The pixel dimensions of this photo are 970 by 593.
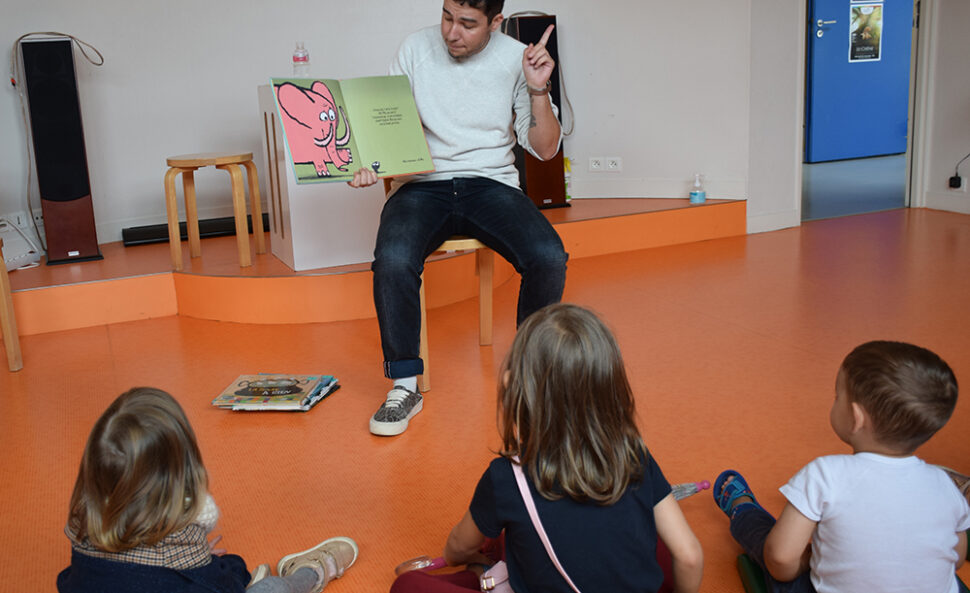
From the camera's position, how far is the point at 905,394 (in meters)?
1.21

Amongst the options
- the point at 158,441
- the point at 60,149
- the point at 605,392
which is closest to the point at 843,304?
the point at 605,392

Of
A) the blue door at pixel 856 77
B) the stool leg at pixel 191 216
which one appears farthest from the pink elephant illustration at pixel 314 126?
the blue door at pixel 856 77

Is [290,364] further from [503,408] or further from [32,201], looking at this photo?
[32,201]

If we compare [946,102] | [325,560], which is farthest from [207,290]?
[946,102]

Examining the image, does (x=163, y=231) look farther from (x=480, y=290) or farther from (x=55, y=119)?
(x=480, y=290)

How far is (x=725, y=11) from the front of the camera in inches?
173

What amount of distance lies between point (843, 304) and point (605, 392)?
2.27 meters

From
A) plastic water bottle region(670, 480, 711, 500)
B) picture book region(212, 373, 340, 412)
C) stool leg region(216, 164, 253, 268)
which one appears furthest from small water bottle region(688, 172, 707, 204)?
plastic water bottle region(670, 480, 711, 500)

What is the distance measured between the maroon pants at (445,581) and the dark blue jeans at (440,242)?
0.94m

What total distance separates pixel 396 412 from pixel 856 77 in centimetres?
655

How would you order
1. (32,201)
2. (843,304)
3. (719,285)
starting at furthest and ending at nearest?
(32,201) < (719,285) < (843,304)

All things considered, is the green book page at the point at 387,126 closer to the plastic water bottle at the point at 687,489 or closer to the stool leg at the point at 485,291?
the stool leg at the point at 485,291

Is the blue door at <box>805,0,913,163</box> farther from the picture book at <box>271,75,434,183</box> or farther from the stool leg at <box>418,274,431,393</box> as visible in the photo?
the stool leg at <box>418,274,431,393</box>

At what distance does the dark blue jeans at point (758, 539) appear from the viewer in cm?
137
